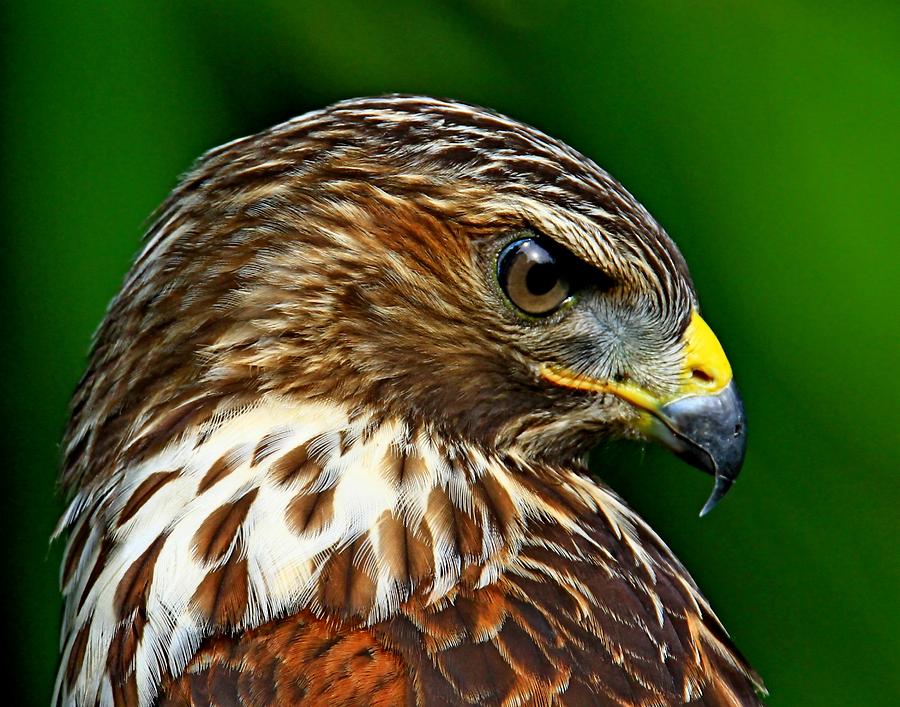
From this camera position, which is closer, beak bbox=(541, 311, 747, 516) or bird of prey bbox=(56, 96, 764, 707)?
bird of prey bbox=(56, 96, 764, 707)

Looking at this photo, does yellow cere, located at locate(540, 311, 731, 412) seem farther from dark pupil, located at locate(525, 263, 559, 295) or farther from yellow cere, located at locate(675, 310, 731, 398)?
dark pupil, located at locate(525, 263, 559, 295)

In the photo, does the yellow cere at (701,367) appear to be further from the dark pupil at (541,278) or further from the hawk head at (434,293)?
the dark pupil at (541,278)

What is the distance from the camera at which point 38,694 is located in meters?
2.57

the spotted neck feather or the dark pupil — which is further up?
the dark pupil

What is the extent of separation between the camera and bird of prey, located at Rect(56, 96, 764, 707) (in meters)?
1.41

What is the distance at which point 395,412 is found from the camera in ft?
5.16

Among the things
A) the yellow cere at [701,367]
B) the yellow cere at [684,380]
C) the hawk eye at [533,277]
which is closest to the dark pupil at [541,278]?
the hawk eye at [533,277]

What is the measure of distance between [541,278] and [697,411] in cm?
30

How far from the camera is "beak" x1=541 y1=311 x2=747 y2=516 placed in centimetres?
159

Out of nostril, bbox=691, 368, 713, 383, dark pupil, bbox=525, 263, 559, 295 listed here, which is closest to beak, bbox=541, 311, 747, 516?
nostril, bbox=691, 368, 713, 383

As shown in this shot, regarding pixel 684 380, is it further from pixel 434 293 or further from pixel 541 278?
pixel 434 293

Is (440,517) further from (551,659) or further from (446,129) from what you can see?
(446,129)

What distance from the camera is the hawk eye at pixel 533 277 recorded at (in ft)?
4.97

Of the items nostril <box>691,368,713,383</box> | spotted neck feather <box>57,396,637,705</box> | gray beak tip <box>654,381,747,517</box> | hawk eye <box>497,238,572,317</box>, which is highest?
hawk eye <box>497,238,572,317</box>
